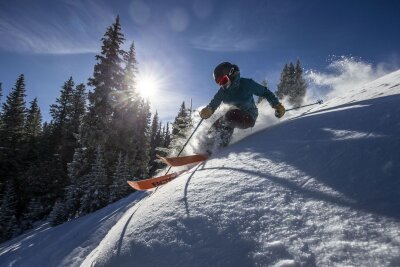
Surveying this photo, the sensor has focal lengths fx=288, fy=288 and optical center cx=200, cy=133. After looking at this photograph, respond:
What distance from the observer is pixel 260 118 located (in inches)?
301

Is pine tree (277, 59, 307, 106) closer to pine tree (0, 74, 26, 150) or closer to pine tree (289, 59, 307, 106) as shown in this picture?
pine tree (289, 59, 307, 106)

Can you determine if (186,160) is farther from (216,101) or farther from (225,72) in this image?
(225,72)

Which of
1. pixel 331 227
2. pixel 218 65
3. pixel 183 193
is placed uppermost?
pixel 218 65

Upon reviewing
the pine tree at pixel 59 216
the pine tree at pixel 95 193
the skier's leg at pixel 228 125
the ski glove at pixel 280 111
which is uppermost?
the ski glove at pixel 280 111

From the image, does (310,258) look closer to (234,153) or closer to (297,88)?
(234,153)

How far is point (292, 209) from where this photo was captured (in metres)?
2.43

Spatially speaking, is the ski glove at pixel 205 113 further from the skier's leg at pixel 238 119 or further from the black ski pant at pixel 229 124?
the skier's leg at pixel 238 119

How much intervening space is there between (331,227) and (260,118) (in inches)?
225

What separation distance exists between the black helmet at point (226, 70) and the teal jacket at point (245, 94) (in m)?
0.15

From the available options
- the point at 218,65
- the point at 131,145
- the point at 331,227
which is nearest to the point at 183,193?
the point at 331,227

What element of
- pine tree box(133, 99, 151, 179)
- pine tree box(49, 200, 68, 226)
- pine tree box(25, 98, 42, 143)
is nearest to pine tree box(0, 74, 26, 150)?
pine tree box(25, 98, 42, 143)

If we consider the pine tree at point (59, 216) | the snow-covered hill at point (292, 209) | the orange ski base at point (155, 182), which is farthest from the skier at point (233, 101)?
the pine tree at point (59, 216)

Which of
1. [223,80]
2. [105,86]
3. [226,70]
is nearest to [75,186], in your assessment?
[105,86]

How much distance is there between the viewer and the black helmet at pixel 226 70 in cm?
655
